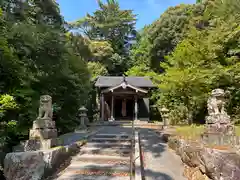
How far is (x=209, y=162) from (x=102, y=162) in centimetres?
313

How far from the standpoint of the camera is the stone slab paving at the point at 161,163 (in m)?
5.09

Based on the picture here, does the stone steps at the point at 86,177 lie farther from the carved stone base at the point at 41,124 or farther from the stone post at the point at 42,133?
the carved stone base at the point at 41,124

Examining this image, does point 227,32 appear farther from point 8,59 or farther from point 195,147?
point 8,59

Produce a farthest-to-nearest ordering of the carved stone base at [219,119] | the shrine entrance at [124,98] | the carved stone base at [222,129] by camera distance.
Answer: the shrine entrance at [124,98] < the carved stone base at [219,119] < the carved stone base at [222,129]

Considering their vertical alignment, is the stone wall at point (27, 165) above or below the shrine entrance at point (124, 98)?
below

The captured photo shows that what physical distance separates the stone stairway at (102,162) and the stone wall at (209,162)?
5.35ft

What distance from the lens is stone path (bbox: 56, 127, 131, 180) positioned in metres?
5.09

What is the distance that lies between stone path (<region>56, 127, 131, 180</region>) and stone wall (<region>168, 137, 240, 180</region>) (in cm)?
164

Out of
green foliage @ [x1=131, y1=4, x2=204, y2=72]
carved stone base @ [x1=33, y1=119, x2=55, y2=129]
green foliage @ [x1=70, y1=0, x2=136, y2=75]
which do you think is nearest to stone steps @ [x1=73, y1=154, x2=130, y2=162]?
carved stone base @ [x1=33, y1=119, x2=55, y2=129]

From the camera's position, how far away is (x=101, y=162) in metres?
6.03

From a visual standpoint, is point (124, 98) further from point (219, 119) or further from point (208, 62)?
point (219, 119)

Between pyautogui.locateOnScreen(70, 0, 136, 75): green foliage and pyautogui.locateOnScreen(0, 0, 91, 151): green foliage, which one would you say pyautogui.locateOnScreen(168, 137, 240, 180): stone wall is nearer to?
pyautogui.locateOnScreen(0, 0, 91, 151): green foliage

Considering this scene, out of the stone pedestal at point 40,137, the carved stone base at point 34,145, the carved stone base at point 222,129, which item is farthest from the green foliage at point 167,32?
the carved stone base at point 34,145

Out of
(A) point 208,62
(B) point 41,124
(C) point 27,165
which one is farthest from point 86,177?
(A) point 208,62
